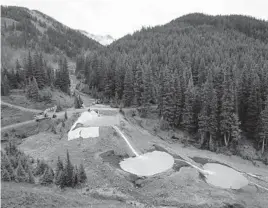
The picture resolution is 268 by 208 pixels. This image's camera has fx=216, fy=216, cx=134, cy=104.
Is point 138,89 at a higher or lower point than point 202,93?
higher

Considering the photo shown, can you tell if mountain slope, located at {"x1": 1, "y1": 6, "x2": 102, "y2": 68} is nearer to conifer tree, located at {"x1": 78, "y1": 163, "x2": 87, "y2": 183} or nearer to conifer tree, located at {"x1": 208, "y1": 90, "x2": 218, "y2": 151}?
conifer tree, located at {"x1": 78, "y1": 163, "x2": 87, "y2": 183}

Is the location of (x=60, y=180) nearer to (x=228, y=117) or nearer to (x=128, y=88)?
(x=228, y=117)

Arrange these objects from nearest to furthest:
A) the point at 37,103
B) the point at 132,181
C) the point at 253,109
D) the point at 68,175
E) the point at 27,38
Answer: the point at 68,175, the point at 132,181, the point at 253,109, the point at 37,103, the point at 27,38

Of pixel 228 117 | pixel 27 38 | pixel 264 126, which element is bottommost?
pixel 264 126

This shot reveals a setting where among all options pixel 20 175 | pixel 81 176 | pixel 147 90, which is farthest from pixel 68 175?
pixel 147 90

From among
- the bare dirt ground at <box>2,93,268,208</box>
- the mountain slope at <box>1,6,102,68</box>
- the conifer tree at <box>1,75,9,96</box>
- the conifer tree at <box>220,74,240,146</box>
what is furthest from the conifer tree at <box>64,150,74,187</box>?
the mountain slope at <box>1,6,102,68</box>

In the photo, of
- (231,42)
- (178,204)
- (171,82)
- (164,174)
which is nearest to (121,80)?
(171,82)

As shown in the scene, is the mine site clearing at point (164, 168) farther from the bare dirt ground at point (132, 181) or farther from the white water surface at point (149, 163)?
the bare dirt ground at point (132, 181)

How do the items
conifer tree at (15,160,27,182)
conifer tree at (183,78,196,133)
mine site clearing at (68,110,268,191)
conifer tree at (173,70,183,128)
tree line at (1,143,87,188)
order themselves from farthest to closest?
conifer tree at (173,70,183,128)
conifer tree at (183,78,196,133)
mine site clearing at (68,110,268,191)
conifer tree at (15,160,27,182)
tree line at (1,143,87,188)

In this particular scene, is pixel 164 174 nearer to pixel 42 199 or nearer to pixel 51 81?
pixel 42 199
